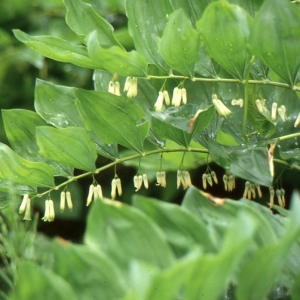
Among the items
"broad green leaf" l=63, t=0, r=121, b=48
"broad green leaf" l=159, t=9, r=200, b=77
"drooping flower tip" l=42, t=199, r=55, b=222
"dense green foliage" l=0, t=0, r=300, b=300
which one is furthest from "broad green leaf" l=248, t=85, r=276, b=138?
"drooping flower tip" l=42, t=199, r=55, b=222

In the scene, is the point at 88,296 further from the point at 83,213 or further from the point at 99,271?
the point at 83,213

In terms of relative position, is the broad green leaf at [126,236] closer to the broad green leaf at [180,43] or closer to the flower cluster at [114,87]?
the broad green leaf at [180,43]

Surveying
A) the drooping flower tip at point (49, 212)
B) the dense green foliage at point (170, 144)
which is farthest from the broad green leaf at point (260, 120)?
the drooping flower tip at point (49, 212)

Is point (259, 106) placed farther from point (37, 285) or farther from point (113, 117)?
point (37, 285)

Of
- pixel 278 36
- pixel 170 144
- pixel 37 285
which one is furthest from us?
pixel 170 144

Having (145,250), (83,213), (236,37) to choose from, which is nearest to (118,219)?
(145,250)

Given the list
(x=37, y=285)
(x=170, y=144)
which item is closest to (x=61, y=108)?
(x=170, y=144)

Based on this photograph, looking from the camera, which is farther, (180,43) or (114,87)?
(114,87)
